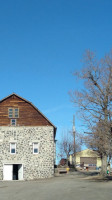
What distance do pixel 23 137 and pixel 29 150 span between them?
1707mm

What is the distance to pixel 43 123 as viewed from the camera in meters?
37.1

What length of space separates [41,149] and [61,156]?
38.0 metres

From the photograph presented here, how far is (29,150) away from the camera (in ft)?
120

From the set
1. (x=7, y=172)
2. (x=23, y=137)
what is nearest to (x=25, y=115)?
(x=23, y=137)

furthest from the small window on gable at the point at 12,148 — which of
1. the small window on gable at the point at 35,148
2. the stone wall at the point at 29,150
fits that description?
the small window on gable at the point at 35,148

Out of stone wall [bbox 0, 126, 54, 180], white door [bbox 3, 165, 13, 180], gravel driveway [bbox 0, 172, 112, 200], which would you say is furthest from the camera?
stone wall [bbox 0, 126, 54, 180]

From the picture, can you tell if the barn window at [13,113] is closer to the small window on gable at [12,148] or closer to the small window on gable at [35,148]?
the small window on gable at [12,148]

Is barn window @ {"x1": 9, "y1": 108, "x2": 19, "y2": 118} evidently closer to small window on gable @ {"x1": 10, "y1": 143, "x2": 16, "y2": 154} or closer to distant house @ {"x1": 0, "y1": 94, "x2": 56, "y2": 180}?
distant house @ {"x1": 0, "y1": 94, "x2": 56, "y2": 180}

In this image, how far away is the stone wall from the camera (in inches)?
1419

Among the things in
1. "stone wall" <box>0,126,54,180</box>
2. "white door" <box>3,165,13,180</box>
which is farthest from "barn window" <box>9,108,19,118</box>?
"white door" <box>3,165,13,180</box>

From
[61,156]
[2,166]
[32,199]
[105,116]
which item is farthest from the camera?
[61,156]

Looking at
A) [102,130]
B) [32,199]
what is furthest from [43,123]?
[32,199]

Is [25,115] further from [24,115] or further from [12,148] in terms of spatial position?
[12,148]

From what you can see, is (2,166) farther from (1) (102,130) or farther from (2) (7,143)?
(1) (102,130)
